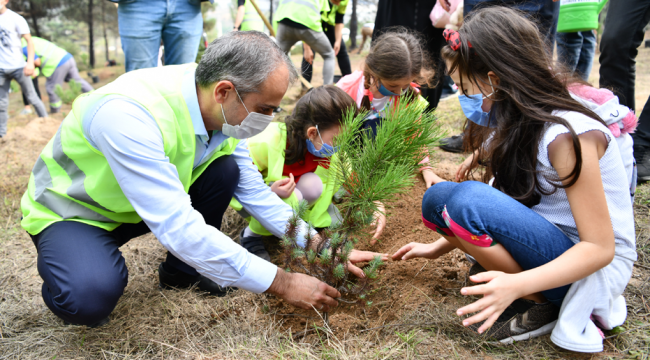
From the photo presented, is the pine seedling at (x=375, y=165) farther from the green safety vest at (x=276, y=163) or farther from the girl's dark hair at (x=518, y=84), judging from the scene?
the green safety vest at (x=276, y=163)

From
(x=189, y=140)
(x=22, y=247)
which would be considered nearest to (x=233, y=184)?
(x=189, y=140)

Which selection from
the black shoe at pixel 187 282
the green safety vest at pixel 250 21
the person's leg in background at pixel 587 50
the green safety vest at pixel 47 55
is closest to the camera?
the black shoe at pixel 187 282

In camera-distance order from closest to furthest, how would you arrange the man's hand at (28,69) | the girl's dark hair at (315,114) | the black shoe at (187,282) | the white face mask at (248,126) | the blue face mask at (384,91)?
the white face mask at (248,126), the black shoe at (187,282), the girl's dark hair at (315,114), the blue face mask at (384,91), the man's hand at (28,69)

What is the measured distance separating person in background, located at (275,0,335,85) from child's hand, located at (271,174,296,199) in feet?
7.93

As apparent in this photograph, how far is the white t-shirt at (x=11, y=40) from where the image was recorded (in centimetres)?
496

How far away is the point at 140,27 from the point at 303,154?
5.65ft

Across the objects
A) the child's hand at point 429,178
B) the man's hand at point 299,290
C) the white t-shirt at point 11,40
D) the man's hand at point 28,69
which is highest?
the man's hand at point 299,290

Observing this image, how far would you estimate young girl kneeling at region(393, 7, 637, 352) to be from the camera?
1.21 metres

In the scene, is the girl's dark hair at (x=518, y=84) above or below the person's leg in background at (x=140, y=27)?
above

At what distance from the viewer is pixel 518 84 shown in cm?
133

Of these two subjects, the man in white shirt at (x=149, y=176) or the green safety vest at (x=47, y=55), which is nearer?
the man in white shirt at (x=149, y=176)

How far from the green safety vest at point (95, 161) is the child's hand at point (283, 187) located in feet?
2.11

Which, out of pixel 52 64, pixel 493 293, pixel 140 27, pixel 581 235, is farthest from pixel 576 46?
pixel 52 64

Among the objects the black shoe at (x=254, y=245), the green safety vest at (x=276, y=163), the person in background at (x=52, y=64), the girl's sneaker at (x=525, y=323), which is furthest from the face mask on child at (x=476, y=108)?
the person in background at (x=52, y=64)
